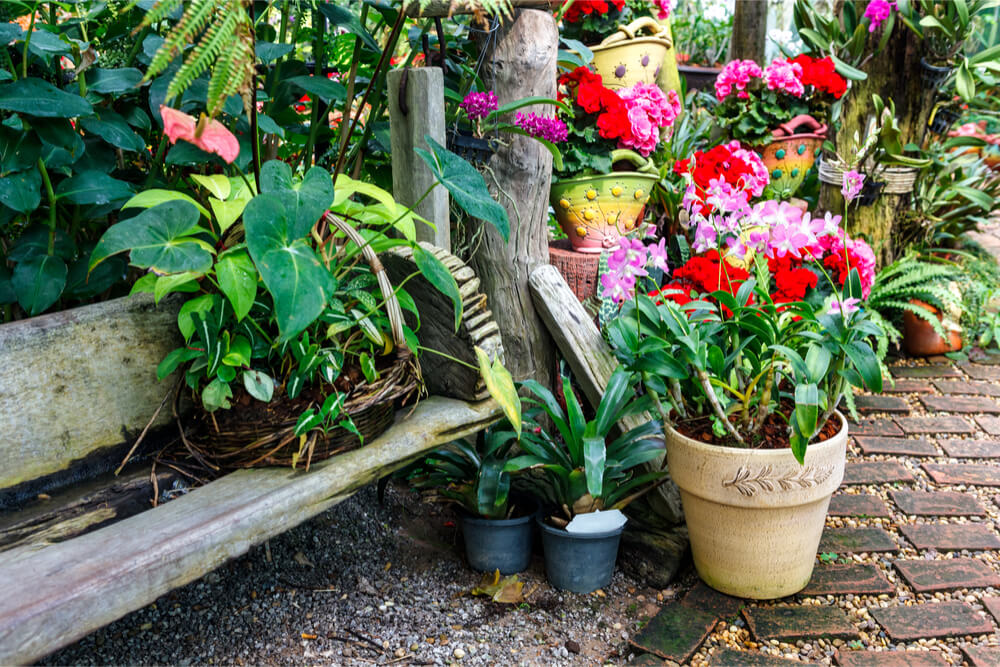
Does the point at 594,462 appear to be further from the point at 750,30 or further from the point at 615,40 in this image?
the point at 750,30

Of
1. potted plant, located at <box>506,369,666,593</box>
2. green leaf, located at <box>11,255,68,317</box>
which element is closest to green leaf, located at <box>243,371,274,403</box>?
green leaf, located at <box>11,255,68,317</box>

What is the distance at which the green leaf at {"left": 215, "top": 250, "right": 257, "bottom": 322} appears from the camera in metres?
1.31

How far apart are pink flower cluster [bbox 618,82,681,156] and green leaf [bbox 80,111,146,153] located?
146 cm

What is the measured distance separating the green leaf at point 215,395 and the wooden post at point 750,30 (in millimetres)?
4380

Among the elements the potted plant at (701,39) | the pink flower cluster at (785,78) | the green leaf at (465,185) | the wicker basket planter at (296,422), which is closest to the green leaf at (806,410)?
the green leaf at (465,185)

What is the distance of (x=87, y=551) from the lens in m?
1.24

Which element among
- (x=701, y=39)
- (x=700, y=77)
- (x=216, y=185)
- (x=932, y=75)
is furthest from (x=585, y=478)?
(x=701, y=39)

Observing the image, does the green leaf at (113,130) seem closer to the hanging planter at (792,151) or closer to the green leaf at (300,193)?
the green leaf at (300,193)

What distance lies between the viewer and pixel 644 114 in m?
2.49

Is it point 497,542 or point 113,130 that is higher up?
point 113,130

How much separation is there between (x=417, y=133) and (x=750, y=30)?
3681 millimetres

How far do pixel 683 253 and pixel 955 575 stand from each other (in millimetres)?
1435

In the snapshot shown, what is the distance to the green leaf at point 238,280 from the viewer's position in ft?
4.29

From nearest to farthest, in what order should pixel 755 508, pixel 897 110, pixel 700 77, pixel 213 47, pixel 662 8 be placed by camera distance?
1. pixel 213 47
2. pixel 755 508
3. pixel 662 8
4. pixel 897 110
5. pixel 700 77
